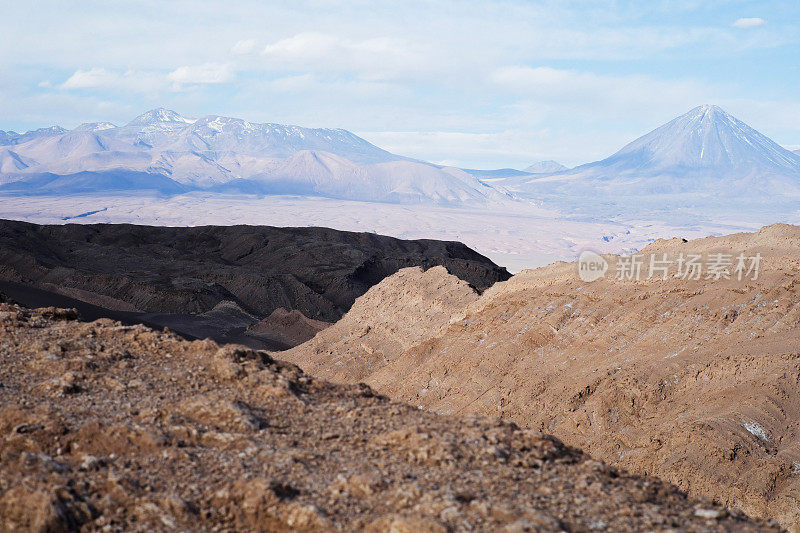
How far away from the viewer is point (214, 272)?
44375mm

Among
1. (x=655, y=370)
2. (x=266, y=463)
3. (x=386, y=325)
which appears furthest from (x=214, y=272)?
(x=266, y=463)

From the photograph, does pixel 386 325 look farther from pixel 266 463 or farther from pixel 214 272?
pixel 214 272

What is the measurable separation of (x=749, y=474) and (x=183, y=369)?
7.91 metres

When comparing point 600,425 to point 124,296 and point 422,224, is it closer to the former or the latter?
point 124,296

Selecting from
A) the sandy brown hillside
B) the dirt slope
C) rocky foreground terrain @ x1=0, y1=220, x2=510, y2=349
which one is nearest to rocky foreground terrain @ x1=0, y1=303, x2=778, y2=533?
the sandy brown hillside

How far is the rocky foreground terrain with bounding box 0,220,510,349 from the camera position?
106ft

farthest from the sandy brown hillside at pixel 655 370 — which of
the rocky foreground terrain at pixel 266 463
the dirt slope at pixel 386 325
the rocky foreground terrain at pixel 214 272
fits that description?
the rocky foreground terrain at pixel 214 272

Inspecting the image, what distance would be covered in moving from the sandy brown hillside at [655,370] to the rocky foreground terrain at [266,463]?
16.8ft

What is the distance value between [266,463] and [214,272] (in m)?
39.7

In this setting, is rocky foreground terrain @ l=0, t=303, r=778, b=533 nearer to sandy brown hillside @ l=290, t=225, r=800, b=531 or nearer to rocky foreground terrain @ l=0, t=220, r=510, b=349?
→ sandy brown hillside @ l=290, t=225, r=800, b=531

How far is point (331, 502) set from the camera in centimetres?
552

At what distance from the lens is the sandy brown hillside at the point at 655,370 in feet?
35.3

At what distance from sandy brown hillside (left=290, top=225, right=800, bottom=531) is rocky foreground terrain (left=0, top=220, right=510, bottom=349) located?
1392cm

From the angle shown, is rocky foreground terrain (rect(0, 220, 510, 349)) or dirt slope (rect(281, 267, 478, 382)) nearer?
dirt slope (rect(281, 267, 478, 382))
